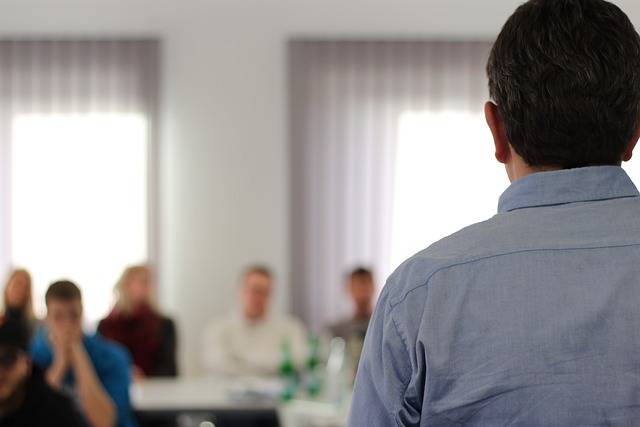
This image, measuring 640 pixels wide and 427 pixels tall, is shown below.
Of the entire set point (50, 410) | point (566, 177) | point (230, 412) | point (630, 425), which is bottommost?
point (230, 412)

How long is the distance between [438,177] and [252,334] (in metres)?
1.47

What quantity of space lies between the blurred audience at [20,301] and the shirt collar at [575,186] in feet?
6.56

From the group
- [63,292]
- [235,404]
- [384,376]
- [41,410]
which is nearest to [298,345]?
[235,404]

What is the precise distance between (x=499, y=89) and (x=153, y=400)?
126 inches

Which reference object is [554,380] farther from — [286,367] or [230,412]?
[286,367]

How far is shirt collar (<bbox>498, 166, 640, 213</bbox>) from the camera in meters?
0.72

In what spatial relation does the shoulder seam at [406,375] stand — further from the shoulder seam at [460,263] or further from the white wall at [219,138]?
the white wall at [219,138]

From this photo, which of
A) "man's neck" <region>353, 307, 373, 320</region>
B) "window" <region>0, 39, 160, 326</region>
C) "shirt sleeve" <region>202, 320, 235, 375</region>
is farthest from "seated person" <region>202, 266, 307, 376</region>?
"window" <region>0, 39, 160, 326</region>

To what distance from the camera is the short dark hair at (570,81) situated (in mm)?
695

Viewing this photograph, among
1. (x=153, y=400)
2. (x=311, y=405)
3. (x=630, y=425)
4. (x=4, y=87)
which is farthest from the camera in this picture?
(x=4, y=87)

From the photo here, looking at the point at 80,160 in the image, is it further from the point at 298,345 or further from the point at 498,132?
the point at 498,132

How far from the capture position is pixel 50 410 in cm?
224

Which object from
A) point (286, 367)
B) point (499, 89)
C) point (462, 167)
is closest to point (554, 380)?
point (499, 89)

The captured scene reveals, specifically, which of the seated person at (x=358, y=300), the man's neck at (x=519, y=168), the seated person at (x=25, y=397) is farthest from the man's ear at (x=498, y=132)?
the seated person at (x=358, y=300)
